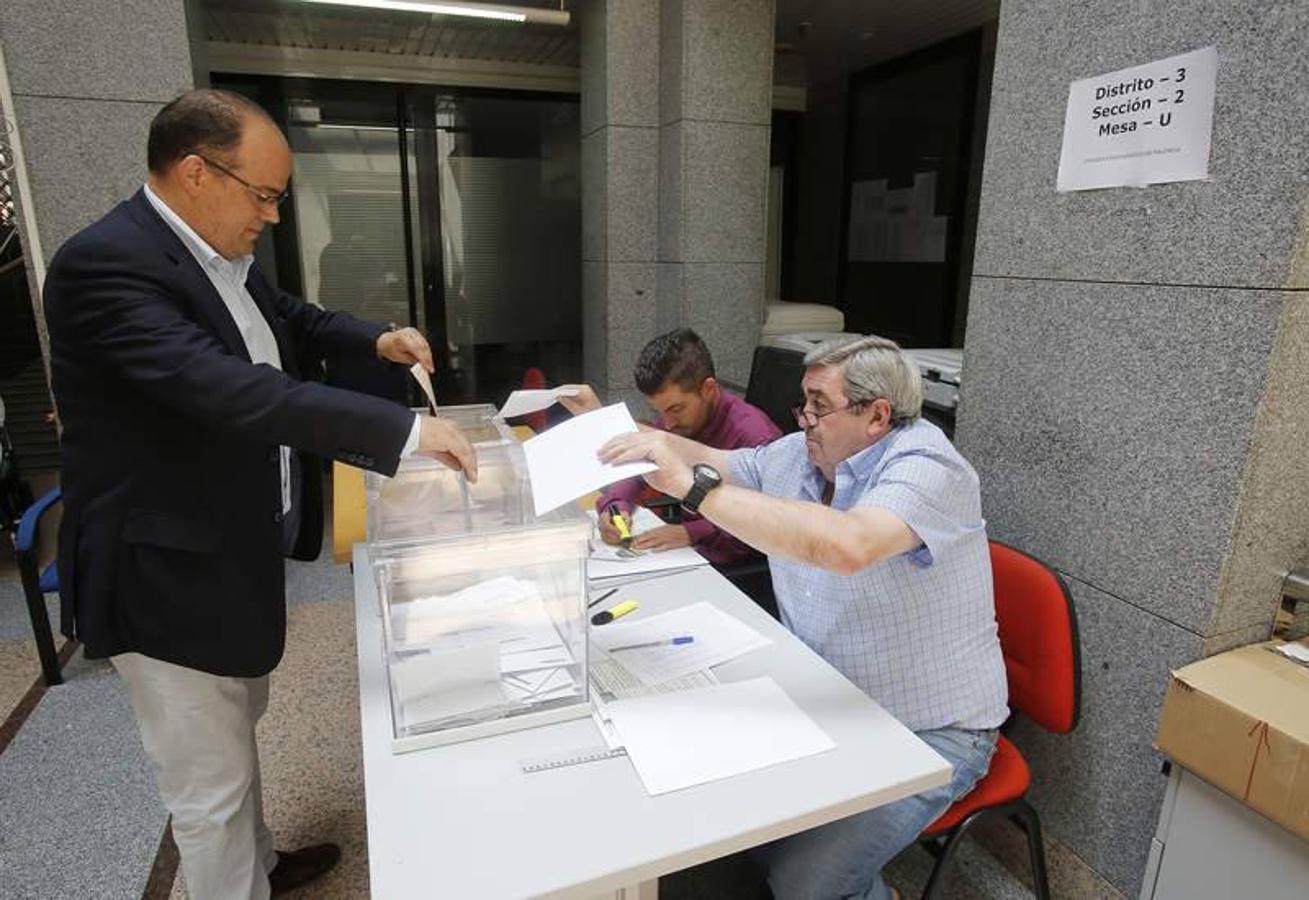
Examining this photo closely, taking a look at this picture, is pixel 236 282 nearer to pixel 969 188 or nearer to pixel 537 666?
pixel 537 666

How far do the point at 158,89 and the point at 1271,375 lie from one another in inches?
137

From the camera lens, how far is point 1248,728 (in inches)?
48.4

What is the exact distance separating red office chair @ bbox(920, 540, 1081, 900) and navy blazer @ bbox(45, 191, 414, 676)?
1184 mm

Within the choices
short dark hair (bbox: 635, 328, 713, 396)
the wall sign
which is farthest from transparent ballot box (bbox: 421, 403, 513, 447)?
the wall sign

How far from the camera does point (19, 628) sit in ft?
10.1

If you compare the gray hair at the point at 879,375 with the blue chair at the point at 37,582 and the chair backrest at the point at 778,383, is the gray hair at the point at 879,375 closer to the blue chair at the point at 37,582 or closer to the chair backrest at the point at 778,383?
the chair backrest at the point at 778,383

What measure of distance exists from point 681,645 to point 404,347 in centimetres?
99

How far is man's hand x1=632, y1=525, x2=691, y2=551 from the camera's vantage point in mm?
1878

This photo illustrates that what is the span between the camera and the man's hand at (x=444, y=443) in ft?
4.07

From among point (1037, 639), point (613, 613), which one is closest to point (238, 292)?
point (613, 613)

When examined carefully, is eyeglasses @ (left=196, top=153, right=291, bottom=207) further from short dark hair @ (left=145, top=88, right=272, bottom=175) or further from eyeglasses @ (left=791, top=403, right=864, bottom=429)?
eyeglasses @ (left=791, top=403, right=864, bottom=429)

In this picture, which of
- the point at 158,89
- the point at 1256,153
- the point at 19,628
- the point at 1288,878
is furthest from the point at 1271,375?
the point at 19,628

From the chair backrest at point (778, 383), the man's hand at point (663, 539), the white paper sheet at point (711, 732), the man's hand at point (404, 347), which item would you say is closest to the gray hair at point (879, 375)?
the white paper sheet at point (711, 732)

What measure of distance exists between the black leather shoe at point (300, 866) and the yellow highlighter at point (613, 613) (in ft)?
3.42
